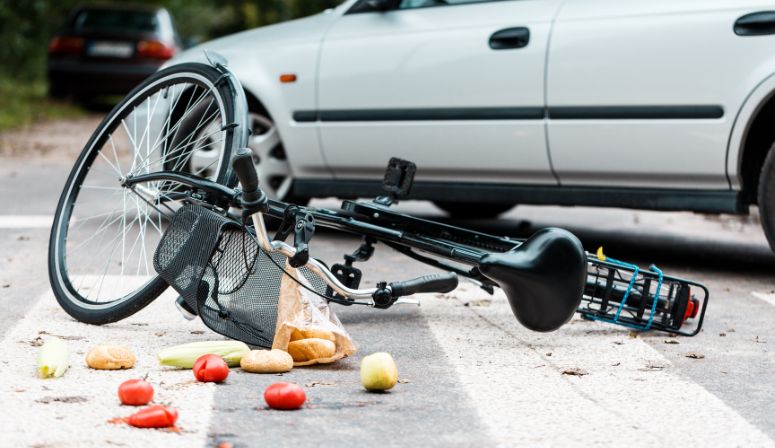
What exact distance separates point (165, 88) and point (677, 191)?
239 centimetres

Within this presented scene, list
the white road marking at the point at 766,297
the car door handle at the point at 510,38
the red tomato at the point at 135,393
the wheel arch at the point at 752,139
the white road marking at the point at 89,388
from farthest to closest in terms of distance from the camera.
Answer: the car door handle at the point at 510,38
the wheel arch at the point at 752,139
the white road marking at the point at 766,297
the red tomato at the point at 135,393
the white road marking at the point at 89,388

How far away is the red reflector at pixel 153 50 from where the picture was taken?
18391 mm

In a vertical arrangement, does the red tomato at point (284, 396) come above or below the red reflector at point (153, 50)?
below

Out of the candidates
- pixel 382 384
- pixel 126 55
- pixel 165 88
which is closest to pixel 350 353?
pixel 382 384

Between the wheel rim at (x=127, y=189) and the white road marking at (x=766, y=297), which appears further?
the white road marking at (x=766, y=297)

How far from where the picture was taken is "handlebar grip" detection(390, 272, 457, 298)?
3.99m

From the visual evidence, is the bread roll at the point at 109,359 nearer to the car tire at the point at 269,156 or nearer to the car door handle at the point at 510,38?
the car door handle at the point at 510,38

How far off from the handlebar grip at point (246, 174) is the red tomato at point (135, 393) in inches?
27.5

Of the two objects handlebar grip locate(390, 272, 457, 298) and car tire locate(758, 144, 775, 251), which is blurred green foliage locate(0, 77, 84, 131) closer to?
car tire locate(758, 144, 775, 251)

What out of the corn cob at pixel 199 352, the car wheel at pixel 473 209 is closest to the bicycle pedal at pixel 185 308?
the corn cob at pixel 199 352

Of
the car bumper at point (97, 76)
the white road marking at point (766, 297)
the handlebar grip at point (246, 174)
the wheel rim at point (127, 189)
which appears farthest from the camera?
the car bumper at point (97, 76)

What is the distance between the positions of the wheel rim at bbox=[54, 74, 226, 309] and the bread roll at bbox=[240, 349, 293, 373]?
0.67 metres

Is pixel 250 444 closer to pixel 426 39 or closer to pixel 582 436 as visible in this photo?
pixel 582 436

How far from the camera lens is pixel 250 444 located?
2.99 m
